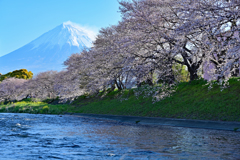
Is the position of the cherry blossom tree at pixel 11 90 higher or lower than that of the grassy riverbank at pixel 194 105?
higher

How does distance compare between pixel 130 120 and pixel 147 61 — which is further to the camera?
pixel 147 61

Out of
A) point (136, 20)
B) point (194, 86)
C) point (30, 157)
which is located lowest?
point (30, 157)

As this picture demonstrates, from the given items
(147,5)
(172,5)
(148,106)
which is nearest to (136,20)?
(147,5)

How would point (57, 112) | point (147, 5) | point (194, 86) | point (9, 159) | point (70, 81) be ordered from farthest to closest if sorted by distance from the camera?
point (70, 81) < point (57, 112) < point (194, 86) < point (147, 5) < point (9, 159)

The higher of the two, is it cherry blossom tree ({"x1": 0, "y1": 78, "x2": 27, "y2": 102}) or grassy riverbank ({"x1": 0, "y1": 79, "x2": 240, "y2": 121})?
cherry blossom tree ({"x1": 0, "y1": 78, "x2": 27, "y2": 102})

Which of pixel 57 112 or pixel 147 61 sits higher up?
pixel 147 61

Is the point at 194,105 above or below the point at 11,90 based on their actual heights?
below

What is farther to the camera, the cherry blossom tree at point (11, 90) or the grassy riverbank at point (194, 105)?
the cherry blossom tree at point (11, 90)

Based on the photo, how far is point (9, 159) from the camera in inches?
226

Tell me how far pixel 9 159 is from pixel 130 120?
1484 centimetres

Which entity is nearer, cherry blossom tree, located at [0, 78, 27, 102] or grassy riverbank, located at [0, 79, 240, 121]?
grassy riverbank, located at [0, 79, 240, 121]

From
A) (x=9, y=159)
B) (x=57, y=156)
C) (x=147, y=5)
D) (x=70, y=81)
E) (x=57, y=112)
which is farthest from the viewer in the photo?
(x=70, y=81)

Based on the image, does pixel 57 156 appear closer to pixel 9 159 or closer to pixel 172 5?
pixel 9 159

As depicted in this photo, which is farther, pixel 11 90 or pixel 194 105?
pixel 11 90
